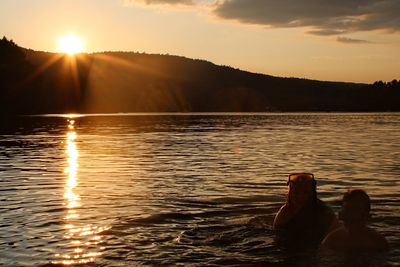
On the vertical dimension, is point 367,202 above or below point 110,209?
above

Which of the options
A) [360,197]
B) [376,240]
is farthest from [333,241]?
[360,197]

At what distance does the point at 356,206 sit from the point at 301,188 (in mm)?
1984

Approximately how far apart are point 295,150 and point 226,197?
19425 millimetres

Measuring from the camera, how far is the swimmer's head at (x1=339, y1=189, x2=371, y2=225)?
28.5 feet

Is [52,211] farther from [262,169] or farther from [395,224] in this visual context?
[262,169]

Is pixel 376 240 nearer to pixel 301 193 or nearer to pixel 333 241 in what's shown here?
pixel 333 241

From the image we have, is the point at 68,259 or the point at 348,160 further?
the point at 348,160

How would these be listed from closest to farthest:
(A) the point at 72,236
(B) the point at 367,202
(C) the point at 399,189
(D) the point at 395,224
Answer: (B) the point at 367,202 < (A) the point at 72,236 < (D) the point at 395,224 < (C) the point at 399,189

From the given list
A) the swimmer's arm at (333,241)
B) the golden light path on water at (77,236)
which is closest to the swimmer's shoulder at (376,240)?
the swimmer's arm at (333,241)

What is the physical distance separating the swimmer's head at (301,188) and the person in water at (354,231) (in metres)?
0.96

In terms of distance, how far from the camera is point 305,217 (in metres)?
11.1

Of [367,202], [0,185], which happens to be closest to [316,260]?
[367,202]

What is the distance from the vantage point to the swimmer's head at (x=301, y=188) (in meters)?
10.5

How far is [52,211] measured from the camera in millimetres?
14953
